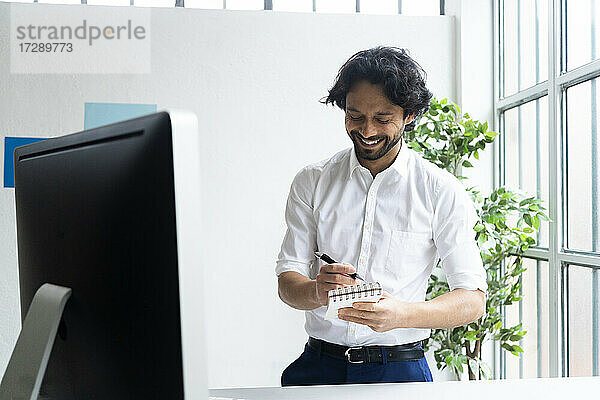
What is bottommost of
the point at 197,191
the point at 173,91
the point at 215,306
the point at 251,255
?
the point at 215,306

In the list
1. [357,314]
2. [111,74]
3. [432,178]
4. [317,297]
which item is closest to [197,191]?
[357,314]

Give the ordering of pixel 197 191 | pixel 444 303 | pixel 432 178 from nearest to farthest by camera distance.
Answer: pixel 197 191, pixel 444 303, pixel 432 178

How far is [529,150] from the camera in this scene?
127 inches

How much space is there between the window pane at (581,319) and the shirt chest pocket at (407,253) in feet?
3.06

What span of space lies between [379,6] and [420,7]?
23cm

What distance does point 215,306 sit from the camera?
11.6ft

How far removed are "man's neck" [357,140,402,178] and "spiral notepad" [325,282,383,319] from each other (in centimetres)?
52

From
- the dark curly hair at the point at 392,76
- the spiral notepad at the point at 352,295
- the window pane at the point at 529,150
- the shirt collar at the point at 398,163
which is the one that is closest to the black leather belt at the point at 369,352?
the spiral notepad at the point at 352,295

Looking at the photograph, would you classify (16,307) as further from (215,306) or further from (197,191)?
(197,191)

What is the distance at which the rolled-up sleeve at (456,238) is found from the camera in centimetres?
194

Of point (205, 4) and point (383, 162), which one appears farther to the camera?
point (205, 4)

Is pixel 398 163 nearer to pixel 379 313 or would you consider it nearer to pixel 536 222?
pixel 379 313

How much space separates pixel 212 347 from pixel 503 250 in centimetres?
151

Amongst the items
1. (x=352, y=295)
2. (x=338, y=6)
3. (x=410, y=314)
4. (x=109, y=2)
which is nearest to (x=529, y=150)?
(x=338, y=6)
